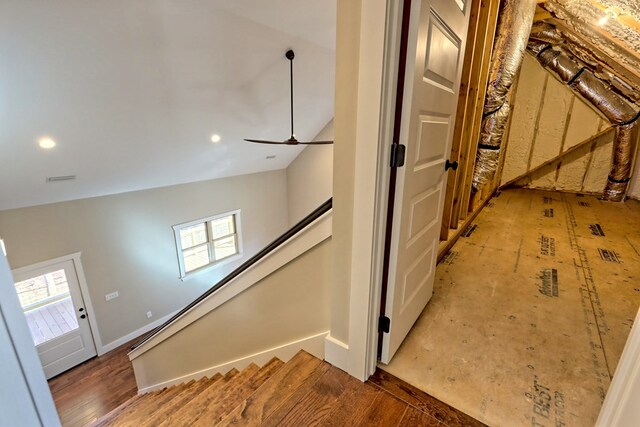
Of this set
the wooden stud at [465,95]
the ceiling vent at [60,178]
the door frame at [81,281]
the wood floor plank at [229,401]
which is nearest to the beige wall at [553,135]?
the wooden stud at [465,95]

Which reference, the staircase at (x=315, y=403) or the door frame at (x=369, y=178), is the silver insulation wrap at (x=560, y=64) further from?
the staircase at (x=315, y=403)

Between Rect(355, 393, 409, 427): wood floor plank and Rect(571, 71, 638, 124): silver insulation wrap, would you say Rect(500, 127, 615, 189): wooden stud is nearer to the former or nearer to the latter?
Rect(571, 71, 638, 124): silver insulation wrap

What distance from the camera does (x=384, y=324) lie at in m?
1.38

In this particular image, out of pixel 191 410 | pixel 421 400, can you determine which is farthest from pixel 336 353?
pixel 191 410

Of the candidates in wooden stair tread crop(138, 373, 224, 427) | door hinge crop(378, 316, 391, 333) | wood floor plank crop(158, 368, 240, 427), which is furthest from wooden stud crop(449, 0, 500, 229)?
wooden stair tread crop(138, 373, 224, 427)

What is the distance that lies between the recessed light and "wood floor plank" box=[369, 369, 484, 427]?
3.55m

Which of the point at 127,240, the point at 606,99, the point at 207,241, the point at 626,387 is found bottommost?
the point at 207,241

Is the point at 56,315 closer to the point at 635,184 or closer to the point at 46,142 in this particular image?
the point at 46,142

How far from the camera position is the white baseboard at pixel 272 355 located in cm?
154

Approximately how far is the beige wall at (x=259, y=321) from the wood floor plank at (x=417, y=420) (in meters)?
0.52

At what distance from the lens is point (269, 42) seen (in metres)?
3.14

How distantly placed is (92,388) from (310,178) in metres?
4.85

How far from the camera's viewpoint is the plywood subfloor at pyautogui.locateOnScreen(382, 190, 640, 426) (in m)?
1.29

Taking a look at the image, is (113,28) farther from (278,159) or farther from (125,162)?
(278,159)
